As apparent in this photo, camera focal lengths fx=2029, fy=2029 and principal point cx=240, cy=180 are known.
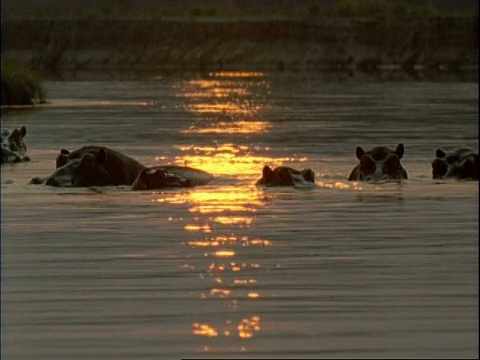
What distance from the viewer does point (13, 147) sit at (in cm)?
2752

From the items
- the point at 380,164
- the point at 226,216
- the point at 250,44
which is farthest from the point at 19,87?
the point at 250,44

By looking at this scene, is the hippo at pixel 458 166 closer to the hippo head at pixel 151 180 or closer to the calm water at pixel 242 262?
the calm water at pixel 242 262

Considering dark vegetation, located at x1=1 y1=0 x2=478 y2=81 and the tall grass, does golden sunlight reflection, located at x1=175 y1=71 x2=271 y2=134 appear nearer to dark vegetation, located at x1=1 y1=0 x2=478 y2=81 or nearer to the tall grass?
the tall grass

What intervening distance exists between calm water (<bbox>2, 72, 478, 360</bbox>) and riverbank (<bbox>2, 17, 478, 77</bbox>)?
69631 millimetres

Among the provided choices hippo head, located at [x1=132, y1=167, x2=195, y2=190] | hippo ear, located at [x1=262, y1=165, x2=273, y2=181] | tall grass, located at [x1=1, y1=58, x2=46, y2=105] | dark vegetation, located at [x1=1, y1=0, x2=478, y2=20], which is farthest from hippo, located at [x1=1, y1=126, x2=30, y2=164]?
dark vegetation, located at [x1=1, y1=0, x2=478, y2=20]

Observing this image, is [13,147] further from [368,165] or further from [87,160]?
[368,165]

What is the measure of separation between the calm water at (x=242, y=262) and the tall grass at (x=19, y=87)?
19.0 meters

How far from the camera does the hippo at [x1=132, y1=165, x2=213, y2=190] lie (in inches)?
860

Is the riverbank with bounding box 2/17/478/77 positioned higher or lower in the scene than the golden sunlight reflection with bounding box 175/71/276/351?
higher

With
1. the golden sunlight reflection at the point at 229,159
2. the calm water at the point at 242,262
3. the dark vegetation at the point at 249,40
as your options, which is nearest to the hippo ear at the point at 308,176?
the calm water at the point at 242,262

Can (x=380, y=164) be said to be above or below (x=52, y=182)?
above

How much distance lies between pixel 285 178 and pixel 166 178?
1.30 meters

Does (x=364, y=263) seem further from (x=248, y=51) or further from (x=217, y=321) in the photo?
(x=248, y=51)

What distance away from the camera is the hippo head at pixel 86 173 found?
22.3 m
